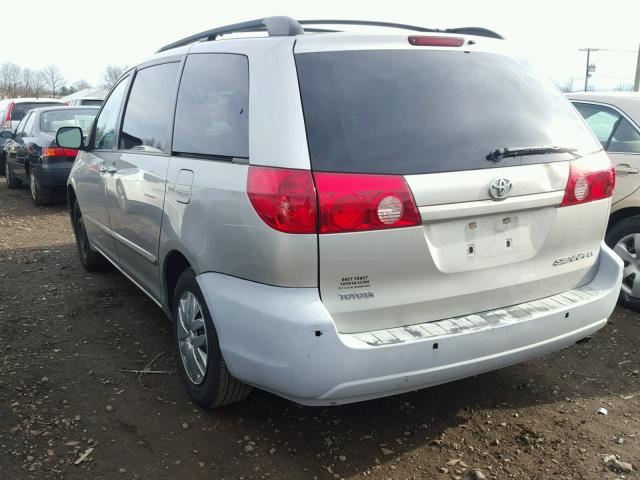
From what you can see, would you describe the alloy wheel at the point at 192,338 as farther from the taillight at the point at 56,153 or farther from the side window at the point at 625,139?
the taillight at the point at 56,153

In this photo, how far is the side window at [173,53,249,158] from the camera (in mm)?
2725

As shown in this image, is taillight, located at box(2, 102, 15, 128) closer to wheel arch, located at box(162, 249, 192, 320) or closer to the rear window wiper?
wheel arch, located at box(162, 249, 192, 320)

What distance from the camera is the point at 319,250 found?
2338 mm

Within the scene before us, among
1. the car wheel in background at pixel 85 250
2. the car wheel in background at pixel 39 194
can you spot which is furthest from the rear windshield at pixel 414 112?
the car wheel in background at pixel 39 194

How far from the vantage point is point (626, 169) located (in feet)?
15.3

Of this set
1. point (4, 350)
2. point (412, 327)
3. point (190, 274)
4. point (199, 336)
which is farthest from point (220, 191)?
point (4, 350)

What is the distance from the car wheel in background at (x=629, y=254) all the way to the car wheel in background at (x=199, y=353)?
10.6 feet

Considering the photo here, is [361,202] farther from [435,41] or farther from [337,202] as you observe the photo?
[435,41]

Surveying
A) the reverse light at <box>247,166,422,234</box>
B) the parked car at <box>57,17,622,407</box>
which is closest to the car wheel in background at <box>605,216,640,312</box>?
the parked car at <box>57,17,622,407</box>

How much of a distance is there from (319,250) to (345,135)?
47 cm

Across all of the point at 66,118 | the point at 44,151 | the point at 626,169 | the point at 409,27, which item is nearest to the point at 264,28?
the point at 409,27

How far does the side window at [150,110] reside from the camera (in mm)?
3501

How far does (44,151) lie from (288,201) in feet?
26.9

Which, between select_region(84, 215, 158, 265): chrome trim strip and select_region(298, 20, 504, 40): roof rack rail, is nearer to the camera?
select_region(298, 20, 504, 40): roof rack rail
